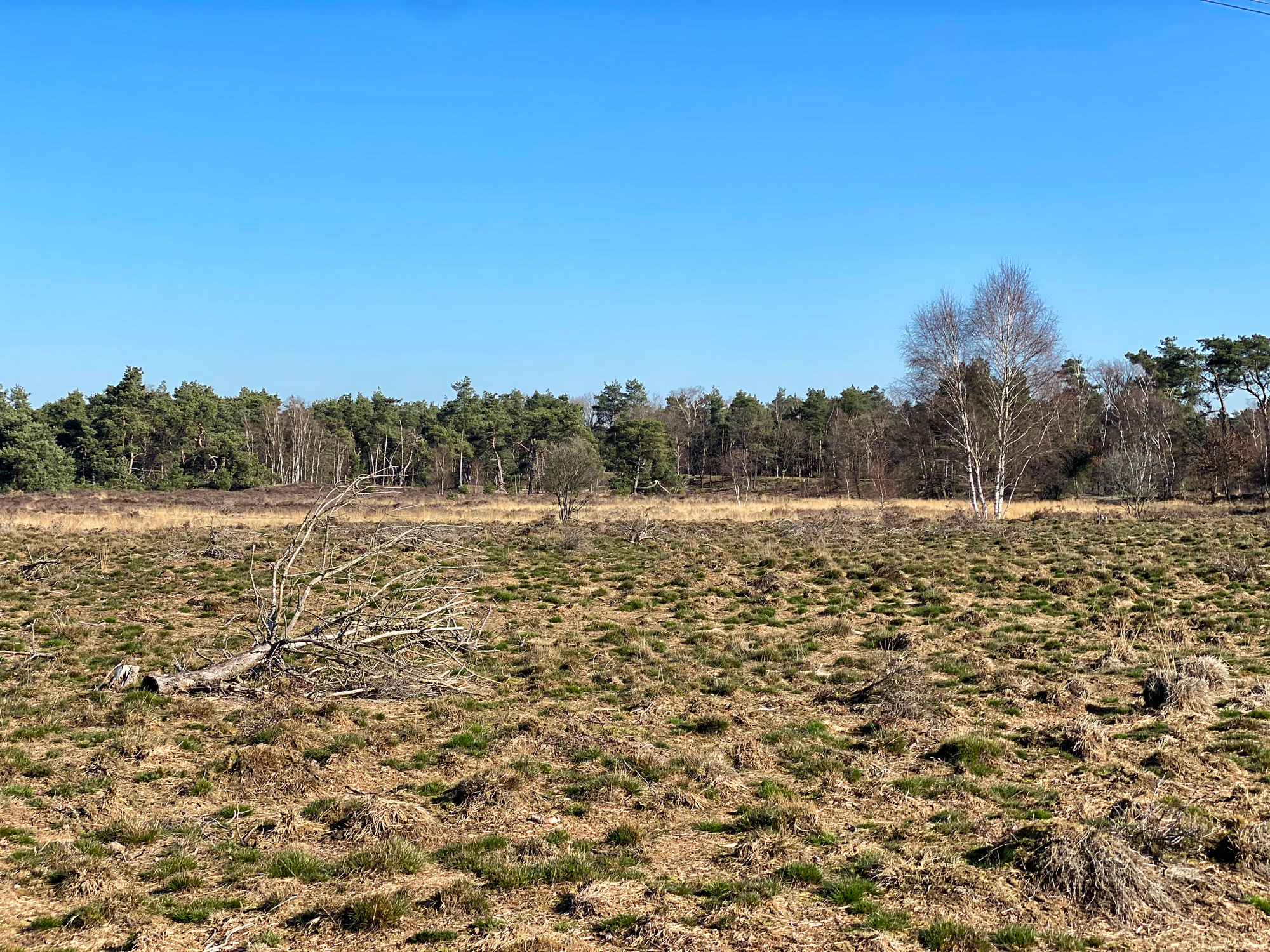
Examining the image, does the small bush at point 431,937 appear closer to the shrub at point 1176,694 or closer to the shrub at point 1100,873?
the shrub at point 1100,873

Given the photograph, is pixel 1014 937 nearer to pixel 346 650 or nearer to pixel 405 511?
pixel 346 650

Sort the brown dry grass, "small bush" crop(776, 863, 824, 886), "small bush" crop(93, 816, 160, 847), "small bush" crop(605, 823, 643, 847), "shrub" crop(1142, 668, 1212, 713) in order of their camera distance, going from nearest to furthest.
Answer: "small bush" crop(776, 863, 824, 886) < "small bush" crop(93, 816, 160, 847) < "small bush" crop(605, 823, 643, 847) < "shrub" crop(1142, 668, 1212, 713) < the brown dry grass

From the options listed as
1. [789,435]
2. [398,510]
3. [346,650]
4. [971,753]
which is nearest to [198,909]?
[346,650]

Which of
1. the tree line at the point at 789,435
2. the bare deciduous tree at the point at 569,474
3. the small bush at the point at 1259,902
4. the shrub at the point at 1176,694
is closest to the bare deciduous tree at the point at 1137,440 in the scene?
the tree line at the point at 789,435

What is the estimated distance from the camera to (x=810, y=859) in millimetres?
5910

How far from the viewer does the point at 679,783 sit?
7.45 m

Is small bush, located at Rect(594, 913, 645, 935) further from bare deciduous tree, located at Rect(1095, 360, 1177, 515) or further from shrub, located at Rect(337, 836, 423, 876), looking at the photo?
bare deciduous tree, located at Rect(1095, 360, 1177, 515)

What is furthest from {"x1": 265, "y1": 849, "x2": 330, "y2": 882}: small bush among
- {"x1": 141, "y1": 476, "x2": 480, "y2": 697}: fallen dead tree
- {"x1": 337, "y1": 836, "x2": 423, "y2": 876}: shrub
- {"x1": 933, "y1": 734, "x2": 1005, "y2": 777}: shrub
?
{"x1": 933, "y1": 734, "x2": 1005, "y2": 777}: shrub

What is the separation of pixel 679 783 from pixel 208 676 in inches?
224

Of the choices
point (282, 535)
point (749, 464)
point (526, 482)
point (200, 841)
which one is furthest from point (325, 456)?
point (200, 841)

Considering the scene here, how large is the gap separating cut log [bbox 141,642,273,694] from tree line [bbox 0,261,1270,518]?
2443cm

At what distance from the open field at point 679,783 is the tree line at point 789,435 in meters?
21.5

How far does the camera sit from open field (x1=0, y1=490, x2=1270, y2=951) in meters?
5.12

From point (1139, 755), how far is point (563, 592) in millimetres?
11518
